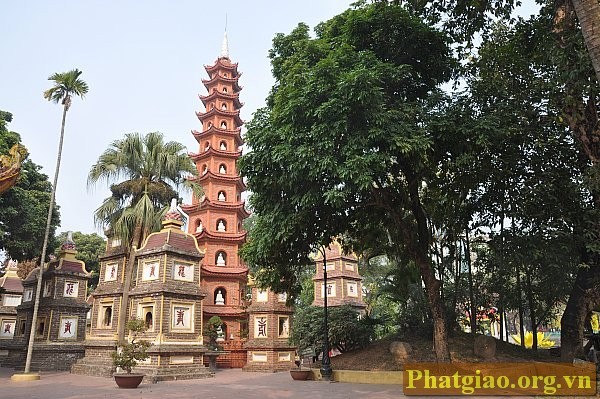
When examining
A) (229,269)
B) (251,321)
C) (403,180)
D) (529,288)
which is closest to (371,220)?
(403,180)

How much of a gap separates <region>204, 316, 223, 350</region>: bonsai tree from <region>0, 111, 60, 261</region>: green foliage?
9.66 meters

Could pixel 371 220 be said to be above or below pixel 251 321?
above

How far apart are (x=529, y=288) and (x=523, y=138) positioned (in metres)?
6.84

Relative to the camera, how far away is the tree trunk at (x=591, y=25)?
23.4ft

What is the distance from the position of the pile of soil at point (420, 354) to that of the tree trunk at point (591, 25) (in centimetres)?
1149

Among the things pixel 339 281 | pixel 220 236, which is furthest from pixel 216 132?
pixel 339 281

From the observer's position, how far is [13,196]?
20781 millimetres

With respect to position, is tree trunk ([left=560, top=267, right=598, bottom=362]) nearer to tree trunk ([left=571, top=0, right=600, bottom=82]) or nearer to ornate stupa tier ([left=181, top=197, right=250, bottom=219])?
tree trunk ([left=571, top=0, right=600, bottom=82])

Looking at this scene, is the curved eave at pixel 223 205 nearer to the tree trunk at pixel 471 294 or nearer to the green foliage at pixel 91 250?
the green foliage at pixel 91 250

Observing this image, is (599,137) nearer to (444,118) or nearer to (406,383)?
(444,118)

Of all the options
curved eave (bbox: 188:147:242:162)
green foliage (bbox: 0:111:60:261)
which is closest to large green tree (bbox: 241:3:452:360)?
green foliage (bbox: 0:111:60:261)

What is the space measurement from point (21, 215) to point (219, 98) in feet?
56.8

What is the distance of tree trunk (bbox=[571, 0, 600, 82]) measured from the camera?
7.13m

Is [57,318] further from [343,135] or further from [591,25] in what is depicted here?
[591,25]
